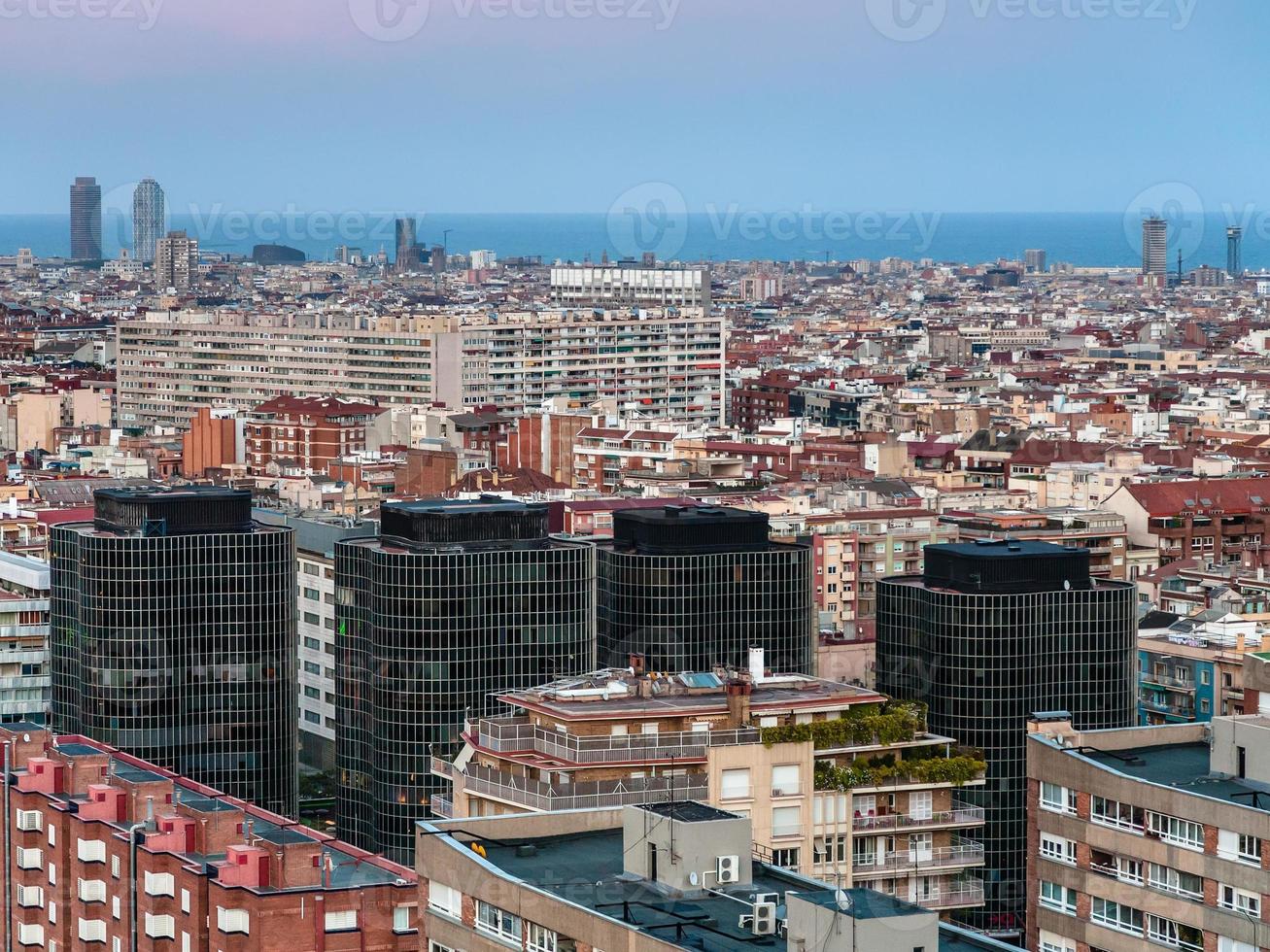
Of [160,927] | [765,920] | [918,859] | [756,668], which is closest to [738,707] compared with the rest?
[756,668]

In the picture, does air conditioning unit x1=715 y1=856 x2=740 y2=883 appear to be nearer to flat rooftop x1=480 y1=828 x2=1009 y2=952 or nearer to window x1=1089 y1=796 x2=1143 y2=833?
flat rooftop x1=480 y1=828 x2=1009 y2=952

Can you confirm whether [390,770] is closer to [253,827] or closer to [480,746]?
[480,746]

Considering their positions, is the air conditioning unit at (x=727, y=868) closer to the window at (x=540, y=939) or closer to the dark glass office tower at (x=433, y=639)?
the window at (x=540, y=939)

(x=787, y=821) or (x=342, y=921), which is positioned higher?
(x=787, y=821)

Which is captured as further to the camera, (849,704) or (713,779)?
(849,704)

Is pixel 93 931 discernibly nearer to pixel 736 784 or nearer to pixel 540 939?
pixel 736 784

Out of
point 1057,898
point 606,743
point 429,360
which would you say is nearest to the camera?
point 1057,898

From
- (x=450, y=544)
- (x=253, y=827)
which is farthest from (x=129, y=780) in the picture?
(x=450, y=544)
